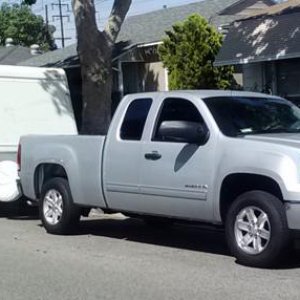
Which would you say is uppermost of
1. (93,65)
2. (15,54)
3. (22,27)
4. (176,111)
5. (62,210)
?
(22,27)

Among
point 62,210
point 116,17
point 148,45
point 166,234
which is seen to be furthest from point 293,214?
point 148,45

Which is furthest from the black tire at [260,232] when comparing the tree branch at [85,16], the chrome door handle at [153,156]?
the tree branch at [85,16]

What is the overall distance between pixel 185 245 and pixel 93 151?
173 centimetres

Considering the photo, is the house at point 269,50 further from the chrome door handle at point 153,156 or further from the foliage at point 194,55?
the chrome door handle at point 153,156

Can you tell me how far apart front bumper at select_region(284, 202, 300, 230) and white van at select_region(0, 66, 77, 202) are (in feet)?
20.5

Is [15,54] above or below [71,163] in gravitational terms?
above

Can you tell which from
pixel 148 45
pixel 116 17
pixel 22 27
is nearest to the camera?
pixel 116 17

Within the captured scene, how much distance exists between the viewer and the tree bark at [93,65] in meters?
15.9

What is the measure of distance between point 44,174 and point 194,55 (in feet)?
34.9

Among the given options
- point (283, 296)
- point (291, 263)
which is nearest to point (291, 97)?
point (291, 263)

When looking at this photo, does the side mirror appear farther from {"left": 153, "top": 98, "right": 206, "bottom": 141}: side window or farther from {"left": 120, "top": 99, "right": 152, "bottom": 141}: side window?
{"left": 120, "top": 99, "right": 152, "bottom": 141}: side window

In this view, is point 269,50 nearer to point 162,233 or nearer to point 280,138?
point 162,233

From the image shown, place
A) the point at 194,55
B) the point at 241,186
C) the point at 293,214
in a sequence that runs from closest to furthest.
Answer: the point at 293,214
the point at 241,186
the point at 194,55

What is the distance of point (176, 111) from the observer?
9.27 metres
